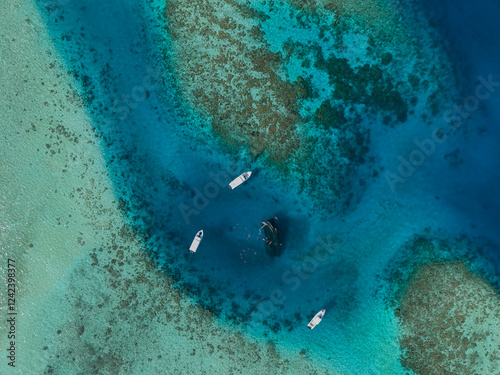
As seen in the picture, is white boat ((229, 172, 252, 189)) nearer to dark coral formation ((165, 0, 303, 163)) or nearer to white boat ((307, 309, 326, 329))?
dark coral formation ((165, 0, 303, 163))

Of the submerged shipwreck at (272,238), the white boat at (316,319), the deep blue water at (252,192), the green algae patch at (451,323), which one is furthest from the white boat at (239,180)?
the green algae patch at (451,323)

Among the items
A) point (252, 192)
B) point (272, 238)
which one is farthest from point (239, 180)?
point (272, 238)

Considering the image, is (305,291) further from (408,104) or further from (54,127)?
(54,127)

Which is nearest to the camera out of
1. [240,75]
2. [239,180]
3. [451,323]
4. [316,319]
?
[451,323]

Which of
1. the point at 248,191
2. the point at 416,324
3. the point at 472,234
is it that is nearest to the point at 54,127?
the point at 248,191

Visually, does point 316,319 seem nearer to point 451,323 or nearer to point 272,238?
point 272,238

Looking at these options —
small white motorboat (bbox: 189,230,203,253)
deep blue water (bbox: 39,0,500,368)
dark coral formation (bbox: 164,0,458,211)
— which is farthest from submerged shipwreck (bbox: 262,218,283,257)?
small white motorboat (bbox: 189,230,203,253)
